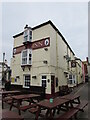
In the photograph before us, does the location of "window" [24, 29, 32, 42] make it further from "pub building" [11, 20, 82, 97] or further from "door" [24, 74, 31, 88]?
"door" [24, 74, 31, 88]

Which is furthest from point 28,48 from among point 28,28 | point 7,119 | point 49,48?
point 7,119

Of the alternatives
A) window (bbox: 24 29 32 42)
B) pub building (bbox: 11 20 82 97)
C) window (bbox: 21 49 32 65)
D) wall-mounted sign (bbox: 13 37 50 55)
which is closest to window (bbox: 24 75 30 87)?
pub building (bbox: 11 20 82 97)

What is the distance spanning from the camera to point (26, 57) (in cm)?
1186

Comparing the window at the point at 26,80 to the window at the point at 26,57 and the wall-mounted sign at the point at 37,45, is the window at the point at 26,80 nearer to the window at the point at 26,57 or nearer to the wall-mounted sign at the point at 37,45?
the window at the point at 26,57

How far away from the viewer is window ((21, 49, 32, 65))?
37.8 ft

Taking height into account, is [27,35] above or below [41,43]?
above

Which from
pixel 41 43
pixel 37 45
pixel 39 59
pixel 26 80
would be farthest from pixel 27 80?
pixel 41 43

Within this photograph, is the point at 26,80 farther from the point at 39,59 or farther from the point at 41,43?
the point at 41,43

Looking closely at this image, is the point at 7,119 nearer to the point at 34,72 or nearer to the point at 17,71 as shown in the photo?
the point at 34,72

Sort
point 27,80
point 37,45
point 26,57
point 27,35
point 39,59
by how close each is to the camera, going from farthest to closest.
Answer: point 27,35, point 26,57, point 27,80, point 37,45, point 39,59

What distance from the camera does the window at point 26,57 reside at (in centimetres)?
1153

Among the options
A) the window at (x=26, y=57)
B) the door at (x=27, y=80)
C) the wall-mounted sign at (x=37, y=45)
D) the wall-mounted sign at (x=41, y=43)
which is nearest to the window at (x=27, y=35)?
the wall-mounted sign at (x=37, y=45)

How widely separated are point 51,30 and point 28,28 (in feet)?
9.42

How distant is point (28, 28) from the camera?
12.0 metres
